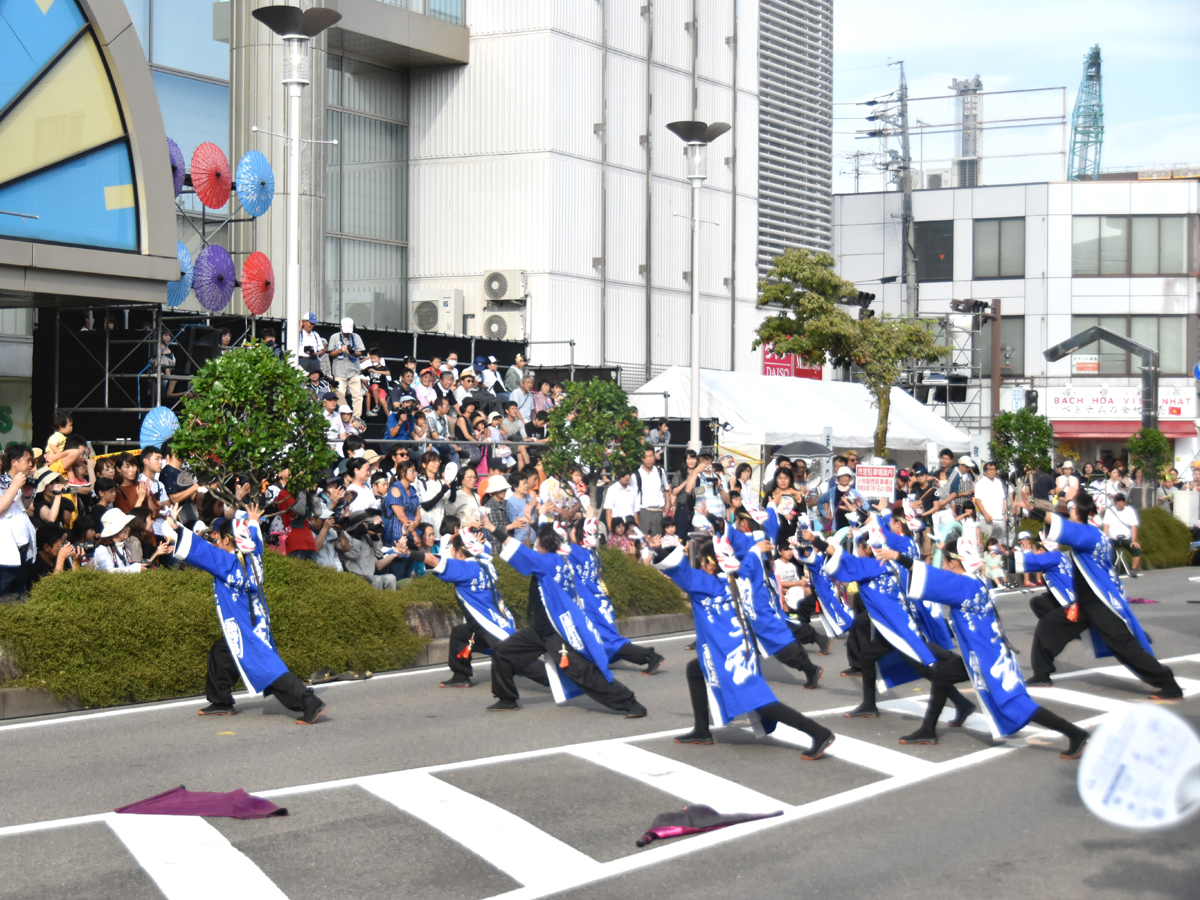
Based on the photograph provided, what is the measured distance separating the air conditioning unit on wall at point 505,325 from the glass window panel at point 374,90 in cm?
537

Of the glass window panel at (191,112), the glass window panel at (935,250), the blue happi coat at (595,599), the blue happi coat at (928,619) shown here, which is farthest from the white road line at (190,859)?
the glass window panel at (935,250)

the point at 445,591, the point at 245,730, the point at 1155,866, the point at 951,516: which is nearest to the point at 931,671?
the point at 1155,866

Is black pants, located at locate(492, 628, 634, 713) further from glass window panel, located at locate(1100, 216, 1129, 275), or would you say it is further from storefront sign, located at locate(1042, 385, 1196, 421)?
glass window panel, located at locate(1100, 216, 1129, 275)

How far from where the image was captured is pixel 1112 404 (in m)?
49.9

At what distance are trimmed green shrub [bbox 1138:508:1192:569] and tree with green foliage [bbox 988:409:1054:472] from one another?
201 inches

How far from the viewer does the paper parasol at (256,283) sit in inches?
774

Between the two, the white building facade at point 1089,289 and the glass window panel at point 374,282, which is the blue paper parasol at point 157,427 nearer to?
the glass window panel at point 374,282

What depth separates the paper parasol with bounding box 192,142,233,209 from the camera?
1909 centimetres

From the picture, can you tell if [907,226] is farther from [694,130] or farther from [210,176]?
[210,176]

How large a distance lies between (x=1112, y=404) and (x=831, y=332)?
73.3 ft

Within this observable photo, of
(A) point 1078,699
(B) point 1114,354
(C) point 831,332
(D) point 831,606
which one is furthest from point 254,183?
(B) point 1114,354

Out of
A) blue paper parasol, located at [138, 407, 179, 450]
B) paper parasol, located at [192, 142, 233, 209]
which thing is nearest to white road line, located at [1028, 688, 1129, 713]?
blue paper parasol, located at [138, 407, 179, 450]

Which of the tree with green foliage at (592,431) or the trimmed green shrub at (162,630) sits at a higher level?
the tree with green foliage at (592,431)

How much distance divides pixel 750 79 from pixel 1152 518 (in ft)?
49.8
